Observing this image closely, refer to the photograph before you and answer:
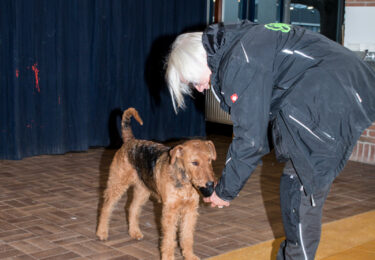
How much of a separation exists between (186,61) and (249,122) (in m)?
0.36

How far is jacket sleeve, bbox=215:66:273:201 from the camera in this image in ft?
5.57

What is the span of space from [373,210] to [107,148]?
3486mm

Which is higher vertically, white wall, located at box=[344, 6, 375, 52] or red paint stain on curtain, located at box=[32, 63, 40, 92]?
white wall, located at box=[344, 6, 375, 52]

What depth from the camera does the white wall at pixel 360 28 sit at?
5906mm

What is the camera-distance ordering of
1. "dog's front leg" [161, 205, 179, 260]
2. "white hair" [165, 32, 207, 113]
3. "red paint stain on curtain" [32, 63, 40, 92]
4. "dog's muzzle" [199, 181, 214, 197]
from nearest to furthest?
"white hair" [165, 32, 207, 113] < "dog's muzzle" [199, 181, 214, 197] < "dog's front leg" [161, 205, 179, 260] < "red paint stain on curtain" [32, 63, 40, 92]

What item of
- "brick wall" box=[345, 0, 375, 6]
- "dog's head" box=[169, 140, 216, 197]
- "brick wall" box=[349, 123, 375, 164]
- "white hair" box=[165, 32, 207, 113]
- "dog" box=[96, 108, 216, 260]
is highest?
"brick wall" box=[345, 0, 375, 6]

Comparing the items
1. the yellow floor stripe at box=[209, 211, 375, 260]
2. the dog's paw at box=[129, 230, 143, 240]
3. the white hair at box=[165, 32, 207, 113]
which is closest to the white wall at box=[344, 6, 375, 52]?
the yellow floor stripe at box=[209, 211, 375, 260]

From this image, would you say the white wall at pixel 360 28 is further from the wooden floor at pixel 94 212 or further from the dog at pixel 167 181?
the dog at pixel 167 181

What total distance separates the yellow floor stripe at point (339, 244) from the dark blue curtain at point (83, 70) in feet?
11.1

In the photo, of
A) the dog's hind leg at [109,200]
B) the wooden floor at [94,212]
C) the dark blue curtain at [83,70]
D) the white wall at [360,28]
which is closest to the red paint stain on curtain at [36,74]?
the dark blue curtain at [83,70]

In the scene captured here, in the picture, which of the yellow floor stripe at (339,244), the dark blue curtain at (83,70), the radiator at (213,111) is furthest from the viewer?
the radiator at (213,111)

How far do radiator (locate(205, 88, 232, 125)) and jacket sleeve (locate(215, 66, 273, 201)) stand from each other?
496cm

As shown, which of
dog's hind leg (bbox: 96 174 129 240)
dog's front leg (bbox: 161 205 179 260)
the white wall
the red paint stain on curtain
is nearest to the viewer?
dog's front leg (bbox: 161 205 179 260)

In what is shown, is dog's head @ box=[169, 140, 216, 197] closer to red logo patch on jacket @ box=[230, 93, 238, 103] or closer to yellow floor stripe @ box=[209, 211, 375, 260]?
red logo patch on jacket @ box=[230, 93, 238, 103]
